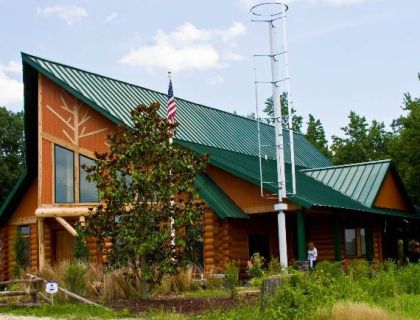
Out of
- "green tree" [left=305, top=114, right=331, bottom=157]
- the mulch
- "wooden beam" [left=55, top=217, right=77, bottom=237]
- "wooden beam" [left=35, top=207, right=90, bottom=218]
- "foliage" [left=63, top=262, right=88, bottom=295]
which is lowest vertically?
the mulch

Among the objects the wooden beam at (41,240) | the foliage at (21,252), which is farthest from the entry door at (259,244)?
the foliage at (21,252)

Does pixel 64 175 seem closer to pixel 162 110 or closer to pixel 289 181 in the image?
pixel 162 110

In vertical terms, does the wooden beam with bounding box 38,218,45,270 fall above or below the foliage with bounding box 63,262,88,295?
above

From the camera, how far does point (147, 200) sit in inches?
674

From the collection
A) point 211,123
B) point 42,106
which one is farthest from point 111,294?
point 211,123

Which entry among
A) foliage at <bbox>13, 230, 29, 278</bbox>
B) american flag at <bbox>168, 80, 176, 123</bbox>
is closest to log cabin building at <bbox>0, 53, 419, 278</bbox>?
foliage at <bbox>13, 230, 29, 278</bbox>

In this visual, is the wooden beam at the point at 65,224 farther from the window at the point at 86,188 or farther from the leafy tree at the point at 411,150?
the leafy tree at the point at 411,150

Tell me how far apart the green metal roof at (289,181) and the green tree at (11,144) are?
1223 inches

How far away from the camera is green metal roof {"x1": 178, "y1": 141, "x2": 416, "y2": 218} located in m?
24.7

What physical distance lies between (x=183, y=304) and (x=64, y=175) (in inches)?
551

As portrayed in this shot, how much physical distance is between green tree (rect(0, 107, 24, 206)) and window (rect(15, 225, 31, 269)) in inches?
1023

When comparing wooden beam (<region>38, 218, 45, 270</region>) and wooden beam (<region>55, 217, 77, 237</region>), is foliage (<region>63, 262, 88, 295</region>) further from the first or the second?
wooden beam (<region>38, 218, 45, 270</region>)

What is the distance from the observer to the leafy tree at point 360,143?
50688 mm

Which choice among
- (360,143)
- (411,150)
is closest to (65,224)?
(411,150)
